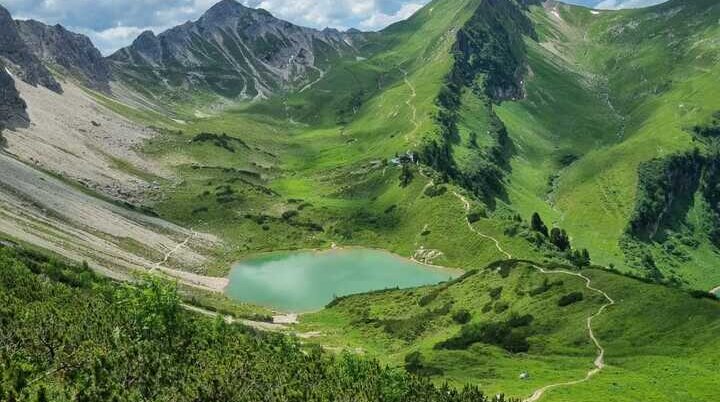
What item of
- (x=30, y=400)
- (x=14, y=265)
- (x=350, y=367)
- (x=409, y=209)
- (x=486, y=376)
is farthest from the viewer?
(x=409, y=209)

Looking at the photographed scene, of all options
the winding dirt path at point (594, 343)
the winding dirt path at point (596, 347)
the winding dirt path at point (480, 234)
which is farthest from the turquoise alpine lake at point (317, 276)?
the winding dirt path at point (596, 347)

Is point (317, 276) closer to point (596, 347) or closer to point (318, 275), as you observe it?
point (318, 275)

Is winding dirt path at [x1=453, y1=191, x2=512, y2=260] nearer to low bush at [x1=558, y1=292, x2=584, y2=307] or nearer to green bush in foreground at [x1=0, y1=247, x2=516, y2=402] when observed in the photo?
low bush at [x1=558, y1=292, x2=584, y2=307]

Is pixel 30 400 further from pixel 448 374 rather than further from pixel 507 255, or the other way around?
pixel 507 255

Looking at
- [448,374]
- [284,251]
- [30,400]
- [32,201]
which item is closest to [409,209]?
[284,251]

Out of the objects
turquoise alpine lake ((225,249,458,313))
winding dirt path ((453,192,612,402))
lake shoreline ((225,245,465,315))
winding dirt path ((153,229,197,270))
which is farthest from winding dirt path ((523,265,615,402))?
winding dirt path ((153,229,197,270))

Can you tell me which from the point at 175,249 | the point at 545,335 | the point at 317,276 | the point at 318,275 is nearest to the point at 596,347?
the point at 545,335

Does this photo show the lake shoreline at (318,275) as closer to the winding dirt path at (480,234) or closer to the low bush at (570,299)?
the winding dirt path at (480,234)
